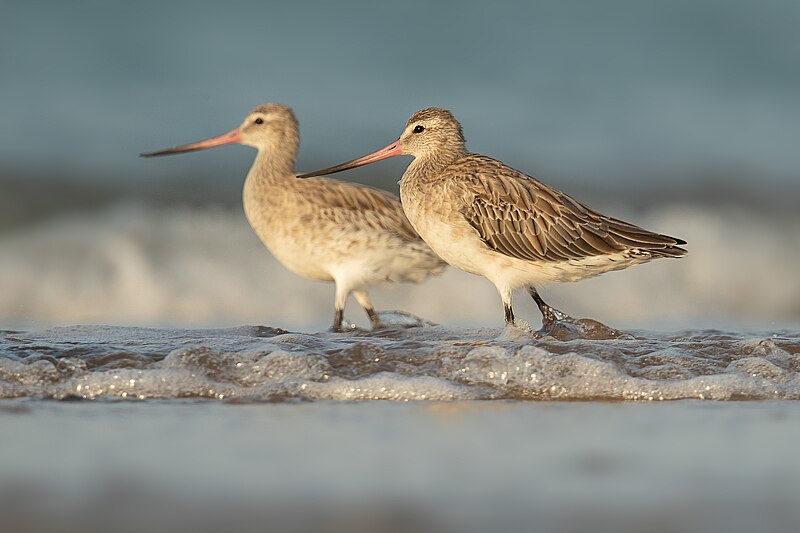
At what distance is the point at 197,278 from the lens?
30.1 ft

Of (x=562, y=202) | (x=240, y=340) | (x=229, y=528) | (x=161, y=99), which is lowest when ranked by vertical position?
(x=229, y=528)

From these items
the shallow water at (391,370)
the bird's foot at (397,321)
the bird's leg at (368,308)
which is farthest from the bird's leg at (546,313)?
the shallow water at (391,370)

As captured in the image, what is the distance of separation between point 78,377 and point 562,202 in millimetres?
2756

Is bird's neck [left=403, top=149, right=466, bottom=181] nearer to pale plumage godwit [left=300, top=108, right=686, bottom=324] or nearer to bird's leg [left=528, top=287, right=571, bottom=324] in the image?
pale plumage godwit [left=300, top=108, right=686, bottom=324]

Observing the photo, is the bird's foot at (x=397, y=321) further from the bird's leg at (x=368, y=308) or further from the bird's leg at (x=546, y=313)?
the bird's leg at (x=546, y=313)

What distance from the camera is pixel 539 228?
6293 mm

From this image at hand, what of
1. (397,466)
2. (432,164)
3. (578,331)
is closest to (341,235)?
(432,164)

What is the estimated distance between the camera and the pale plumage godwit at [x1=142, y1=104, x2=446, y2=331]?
7.30 metres

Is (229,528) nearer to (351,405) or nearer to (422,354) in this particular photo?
(351,405)

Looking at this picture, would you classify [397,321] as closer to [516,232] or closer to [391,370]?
[516,232]

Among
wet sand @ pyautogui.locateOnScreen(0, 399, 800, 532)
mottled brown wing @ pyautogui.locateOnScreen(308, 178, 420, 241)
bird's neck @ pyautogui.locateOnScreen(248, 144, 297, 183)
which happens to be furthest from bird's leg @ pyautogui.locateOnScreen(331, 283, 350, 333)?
wet sand @ pyautogui.locateOnScreen(0, 399, 800, 532)

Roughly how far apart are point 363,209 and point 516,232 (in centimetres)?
140

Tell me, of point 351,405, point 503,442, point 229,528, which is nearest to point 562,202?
point 351,405

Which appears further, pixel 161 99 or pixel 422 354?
pixel 161 99
